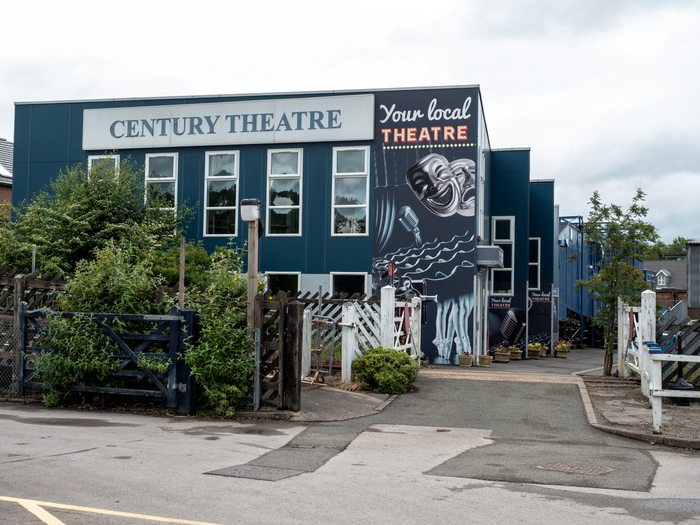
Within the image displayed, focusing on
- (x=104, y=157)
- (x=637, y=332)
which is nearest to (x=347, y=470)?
(x=637, y=332)

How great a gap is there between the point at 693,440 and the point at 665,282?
75.2m

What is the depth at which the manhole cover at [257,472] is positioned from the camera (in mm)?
7262

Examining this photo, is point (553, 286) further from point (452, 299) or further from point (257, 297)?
point (257, 297)

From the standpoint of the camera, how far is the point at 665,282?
3076 inches

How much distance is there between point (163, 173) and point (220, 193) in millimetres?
2210

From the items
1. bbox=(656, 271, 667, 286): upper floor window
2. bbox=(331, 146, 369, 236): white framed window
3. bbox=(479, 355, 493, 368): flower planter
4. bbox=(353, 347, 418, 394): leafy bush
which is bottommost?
bbox=(479, 355, 493, 368): flower planter

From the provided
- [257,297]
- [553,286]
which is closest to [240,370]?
[257,297]

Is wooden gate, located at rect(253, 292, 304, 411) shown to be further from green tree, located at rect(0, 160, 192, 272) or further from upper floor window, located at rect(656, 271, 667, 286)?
upper floor window, located at rect(656, 271, 667, 286)

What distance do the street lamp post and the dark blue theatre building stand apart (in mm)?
10865

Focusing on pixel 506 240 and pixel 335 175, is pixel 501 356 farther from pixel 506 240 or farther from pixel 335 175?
pixel 335 175

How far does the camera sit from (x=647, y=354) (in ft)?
41.4

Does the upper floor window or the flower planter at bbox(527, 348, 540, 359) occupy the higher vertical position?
the upper floor window

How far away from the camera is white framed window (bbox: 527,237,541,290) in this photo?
112 ft

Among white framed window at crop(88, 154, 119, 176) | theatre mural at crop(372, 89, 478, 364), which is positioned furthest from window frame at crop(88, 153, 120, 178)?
theatre mural at crop(372, 89, 478, 364)
